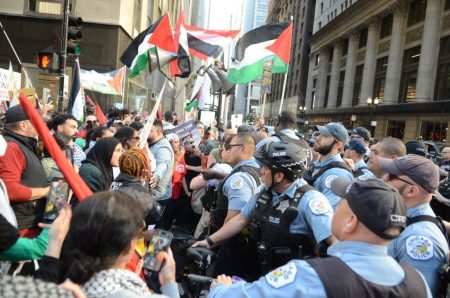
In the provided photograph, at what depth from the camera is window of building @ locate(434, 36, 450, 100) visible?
27.3 metres

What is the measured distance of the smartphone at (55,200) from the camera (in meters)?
2.19

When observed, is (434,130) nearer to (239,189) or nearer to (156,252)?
(239,189)

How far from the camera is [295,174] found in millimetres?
3117

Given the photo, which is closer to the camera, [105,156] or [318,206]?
[318,206]

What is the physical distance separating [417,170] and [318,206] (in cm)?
74

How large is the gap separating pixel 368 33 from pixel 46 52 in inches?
1487

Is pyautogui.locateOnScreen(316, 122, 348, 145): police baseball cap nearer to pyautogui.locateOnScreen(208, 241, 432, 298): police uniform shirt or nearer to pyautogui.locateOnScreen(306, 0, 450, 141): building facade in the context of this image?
pyautogui.locateOnScreen(208, 241, 432, 298): police uniform shirt

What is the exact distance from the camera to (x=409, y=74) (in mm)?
33062

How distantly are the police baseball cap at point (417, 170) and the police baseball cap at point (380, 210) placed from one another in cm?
105

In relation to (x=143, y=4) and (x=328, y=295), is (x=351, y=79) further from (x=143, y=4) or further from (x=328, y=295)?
(x=328, y=295)

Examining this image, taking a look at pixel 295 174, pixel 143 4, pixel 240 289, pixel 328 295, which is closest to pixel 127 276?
pixel 240 289

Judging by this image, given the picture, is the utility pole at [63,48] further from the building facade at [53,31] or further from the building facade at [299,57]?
the building facade at [299,57]

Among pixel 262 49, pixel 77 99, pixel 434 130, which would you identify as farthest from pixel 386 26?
pixel 77 99

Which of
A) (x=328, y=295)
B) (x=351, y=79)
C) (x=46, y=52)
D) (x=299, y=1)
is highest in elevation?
(x=299, y=1)
